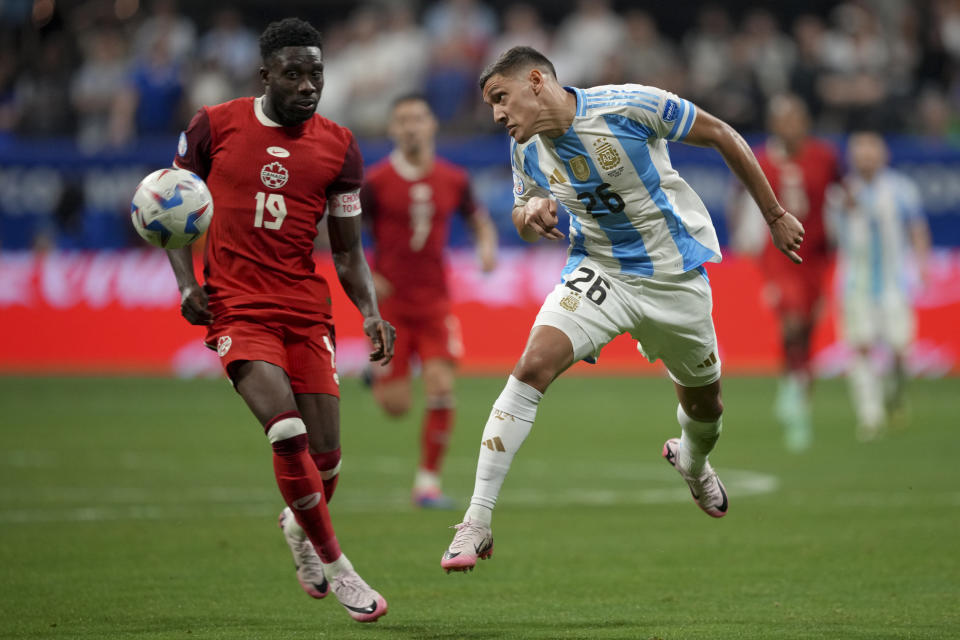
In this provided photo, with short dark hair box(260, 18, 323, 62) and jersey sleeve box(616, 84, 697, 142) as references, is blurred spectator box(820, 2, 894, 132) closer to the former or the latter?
jersey sleeve box(616, 84, 697, 142)

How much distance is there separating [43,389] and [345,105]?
7.83m

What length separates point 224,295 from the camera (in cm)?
699

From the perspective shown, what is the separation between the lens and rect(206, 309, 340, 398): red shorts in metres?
6.84

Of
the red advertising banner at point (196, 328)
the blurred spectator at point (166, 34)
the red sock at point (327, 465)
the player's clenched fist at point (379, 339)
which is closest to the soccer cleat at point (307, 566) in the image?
the red sock at point (327, 465)

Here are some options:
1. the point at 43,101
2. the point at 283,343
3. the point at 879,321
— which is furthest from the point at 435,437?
the point at 43,101

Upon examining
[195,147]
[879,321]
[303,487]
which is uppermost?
[195,147]

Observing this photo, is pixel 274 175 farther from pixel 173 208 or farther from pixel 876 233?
pixel 876 233

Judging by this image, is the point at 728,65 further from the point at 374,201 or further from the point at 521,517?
the point at 521,517

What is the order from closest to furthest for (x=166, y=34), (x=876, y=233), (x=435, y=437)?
(x=435, y=437)
(x=876, y=233)
(x=166, y=34)

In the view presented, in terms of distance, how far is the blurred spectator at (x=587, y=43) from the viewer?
80.3 ft

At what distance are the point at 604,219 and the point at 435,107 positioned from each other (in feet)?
58.4

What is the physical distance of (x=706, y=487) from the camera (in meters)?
8.08

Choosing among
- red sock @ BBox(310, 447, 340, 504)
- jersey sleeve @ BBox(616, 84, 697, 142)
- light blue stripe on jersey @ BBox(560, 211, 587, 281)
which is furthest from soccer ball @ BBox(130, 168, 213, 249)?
jersey sleeve @ BBox(616, 84, 697, 142)

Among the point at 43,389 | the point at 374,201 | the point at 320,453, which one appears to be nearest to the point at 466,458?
the point at 374,201
